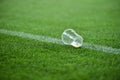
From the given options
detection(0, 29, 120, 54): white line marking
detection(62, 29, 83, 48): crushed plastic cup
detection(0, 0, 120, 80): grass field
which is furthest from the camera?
detection(62, 29, 83, 48): crushed plastic cup

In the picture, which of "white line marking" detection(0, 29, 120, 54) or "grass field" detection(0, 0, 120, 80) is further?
"white line marking" detection(0, 29, 120, 54)

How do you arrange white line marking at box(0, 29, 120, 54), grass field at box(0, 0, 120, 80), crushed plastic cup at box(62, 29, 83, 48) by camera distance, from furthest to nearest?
1. crushed plastic cup at box(62, 29, 83, 48)
2. white line marking at box(0, 29, 120, 54)
3. grass field at box(0, 0, 120, 80)

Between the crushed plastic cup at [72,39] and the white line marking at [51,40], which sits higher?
the crushed plastic cup at [72,39]

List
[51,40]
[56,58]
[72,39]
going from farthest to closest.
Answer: [51,40] < [72,39] < [56,58]

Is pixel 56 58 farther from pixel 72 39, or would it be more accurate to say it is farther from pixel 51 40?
pixel 51 40

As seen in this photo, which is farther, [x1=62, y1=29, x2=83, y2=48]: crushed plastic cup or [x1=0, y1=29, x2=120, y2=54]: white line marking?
[x1=62, y1=29, x2=83, y2=48]: crushed plastic cup

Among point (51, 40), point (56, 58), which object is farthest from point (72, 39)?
point (56, 58)

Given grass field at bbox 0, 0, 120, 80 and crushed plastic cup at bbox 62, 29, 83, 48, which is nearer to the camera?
grass field at bbox 0, 0, 120, 80

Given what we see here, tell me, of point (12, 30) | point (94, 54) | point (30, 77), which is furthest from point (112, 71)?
point (12, 30)

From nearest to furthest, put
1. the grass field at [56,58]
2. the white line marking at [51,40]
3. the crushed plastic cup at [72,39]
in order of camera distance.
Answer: the grass field at [56,58] → the white line marking at [51,40] → the crushed plastic cup at [72,39]

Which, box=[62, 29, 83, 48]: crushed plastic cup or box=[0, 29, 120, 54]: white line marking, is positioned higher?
box=[62, 29, 83, 48]: crushed plastic cup
